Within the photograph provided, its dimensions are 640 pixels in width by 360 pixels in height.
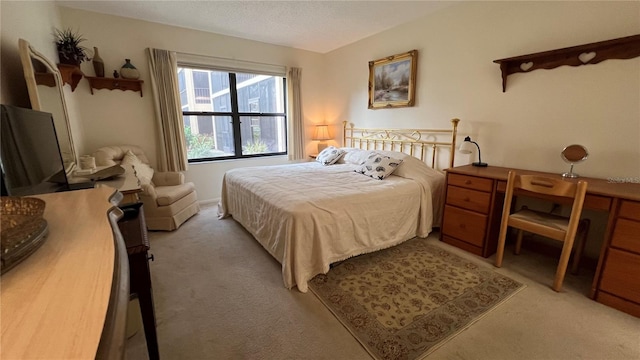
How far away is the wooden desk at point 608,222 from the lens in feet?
5.40

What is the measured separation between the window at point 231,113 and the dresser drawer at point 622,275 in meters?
4.14

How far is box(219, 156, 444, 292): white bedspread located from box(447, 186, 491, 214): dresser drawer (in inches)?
9.9

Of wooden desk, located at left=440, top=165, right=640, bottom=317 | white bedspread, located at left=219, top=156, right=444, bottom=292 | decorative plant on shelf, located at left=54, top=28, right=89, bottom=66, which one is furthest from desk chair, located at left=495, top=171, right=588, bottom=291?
decorative plant on shelf, located at left=54, top=28, right=89, bottom=66

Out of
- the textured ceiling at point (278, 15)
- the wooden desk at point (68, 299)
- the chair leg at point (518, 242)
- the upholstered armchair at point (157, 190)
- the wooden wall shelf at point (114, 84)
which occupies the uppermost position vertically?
the textured ceiling at point (278, 15)

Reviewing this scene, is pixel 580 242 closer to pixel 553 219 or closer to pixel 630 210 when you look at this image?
pixel 553 219

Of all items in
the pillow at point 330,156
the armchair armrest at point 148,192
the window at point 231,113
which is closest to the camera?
the armchair armrest at point 148,192

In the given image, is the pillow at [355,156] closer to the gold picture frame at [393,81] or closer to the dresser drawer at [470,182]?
the gold picture frame at [393,81]

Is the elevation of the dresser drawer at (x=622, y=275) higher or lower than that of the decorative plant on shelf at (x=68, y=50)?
lower

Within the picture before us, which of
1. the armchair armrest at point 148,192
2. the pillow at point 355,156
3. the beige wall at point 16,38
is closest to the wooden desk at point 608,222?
the pillow at point 355,156

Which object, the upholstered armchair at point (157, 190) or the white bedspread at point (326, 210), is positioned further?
the upholstered armchair at point (157, 190)

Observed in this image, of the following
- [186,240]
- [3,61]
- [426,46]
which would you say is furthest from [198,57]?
[426,46]

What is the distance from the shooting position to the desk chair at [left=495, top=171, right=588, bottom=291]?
1.78m

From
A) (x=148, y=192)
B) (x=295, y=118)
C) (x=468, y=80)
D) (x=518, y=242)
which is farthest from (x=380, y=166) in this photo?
(x=148, y=192)

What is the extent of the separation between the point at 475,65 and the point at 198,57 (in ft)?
11.5
